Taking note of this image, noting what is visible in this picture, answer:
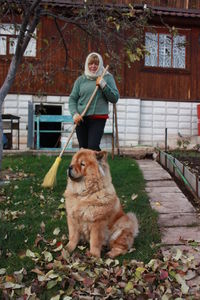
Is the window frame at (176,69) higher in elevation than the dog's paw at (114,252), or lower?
higher

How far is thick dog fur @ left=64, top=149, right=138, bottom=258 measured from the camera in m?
3.22

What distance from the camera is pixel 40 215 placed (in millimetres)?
4457

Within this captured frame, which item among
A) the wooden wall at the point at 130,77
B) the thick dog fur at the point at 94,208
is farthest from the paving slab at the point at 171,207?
the wooden wall at the point at 130,77

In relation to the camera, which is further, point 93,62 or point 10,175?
point 10,175

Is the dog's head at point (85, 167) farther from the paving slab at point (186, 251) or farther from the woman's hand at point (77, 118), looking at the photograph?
the woman's hand at point (77, 118)

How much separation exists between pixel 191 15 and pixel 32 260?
12.8 m

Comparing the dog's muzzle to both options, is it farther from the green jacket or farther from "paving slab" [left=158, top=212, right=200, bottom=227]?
the green jacket

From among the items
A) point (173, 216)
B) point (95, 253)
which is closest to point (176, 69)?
point (173, 216)

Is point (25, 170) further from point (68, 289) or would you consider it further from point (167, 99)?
point (167, 99)

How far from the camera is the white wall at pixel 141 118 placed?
13133mm

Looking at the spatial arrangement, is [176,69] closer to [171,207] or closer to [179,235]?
[171,207]

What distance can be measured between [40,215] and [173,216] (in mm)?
1776

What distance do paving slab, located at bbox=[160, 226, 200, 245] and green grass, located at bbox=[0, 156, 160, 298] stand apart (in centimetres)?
10

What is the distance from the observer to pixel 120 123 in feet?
44.2
